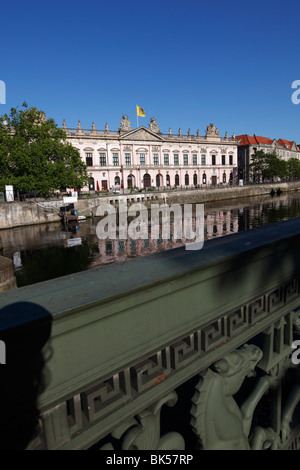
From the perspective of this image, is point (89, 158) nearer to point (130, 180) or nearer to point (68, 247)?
point (130, 180)

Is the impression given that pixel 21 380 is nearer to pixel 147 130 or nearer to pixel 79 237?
pixel 79 237

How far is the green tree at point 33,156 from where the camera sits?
31094mm

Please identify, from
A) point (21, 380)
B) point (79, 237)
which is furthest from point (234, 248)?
point (79, 237)

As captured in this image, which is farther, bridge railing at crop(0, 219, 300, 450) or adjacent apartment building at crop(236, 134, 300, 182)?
adjacent apartment building at crop(236, 134, 300, 182)

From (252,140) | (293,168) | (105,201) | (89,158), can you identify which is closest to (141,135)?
(89,158)

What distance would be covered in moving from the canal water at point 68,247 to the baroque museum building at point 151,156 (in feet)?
69.5

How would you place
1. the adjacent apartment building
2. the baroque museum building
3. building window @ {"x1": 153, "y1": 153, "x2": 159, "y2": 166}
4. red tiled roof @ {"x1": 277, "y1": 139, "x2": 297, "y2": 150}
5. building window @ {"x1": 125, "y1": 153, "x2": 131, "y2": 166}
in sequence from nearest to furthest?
the baroque museum building, building window @ {"x1": 125, "y1": 153, "x2": 131, "y2": 166}, building window @ {"x1": 153, "y1": 153, "x2": 159, "y2": 166}, the adjacent apartment building, red tiled roof @ {"x1": 277, "y1": 139, "x2": 297, "y2": 150}

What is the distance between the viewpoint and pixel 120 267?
1.29 meters

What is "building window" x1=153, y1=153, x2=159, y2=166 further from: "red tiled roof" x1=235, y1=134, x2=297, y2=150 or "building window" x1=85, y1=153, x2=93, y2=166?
"red tiled roof" x1=235, y1=134, x2=297, y2=150

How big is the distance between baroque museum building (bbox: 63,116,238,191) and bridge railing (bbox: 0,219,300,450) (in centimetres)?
4744

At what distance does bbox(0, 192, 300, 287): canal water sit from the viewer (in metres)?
15.4

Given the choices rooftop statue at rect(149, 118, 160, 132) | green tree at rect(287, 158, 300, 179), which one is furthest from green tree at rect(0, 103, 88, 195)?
green tree at rect(287, 158, 300, 179)

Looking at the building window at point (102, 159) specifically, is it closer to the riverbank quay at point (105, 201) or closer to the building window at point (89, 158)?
the building window at point (89, 158)
